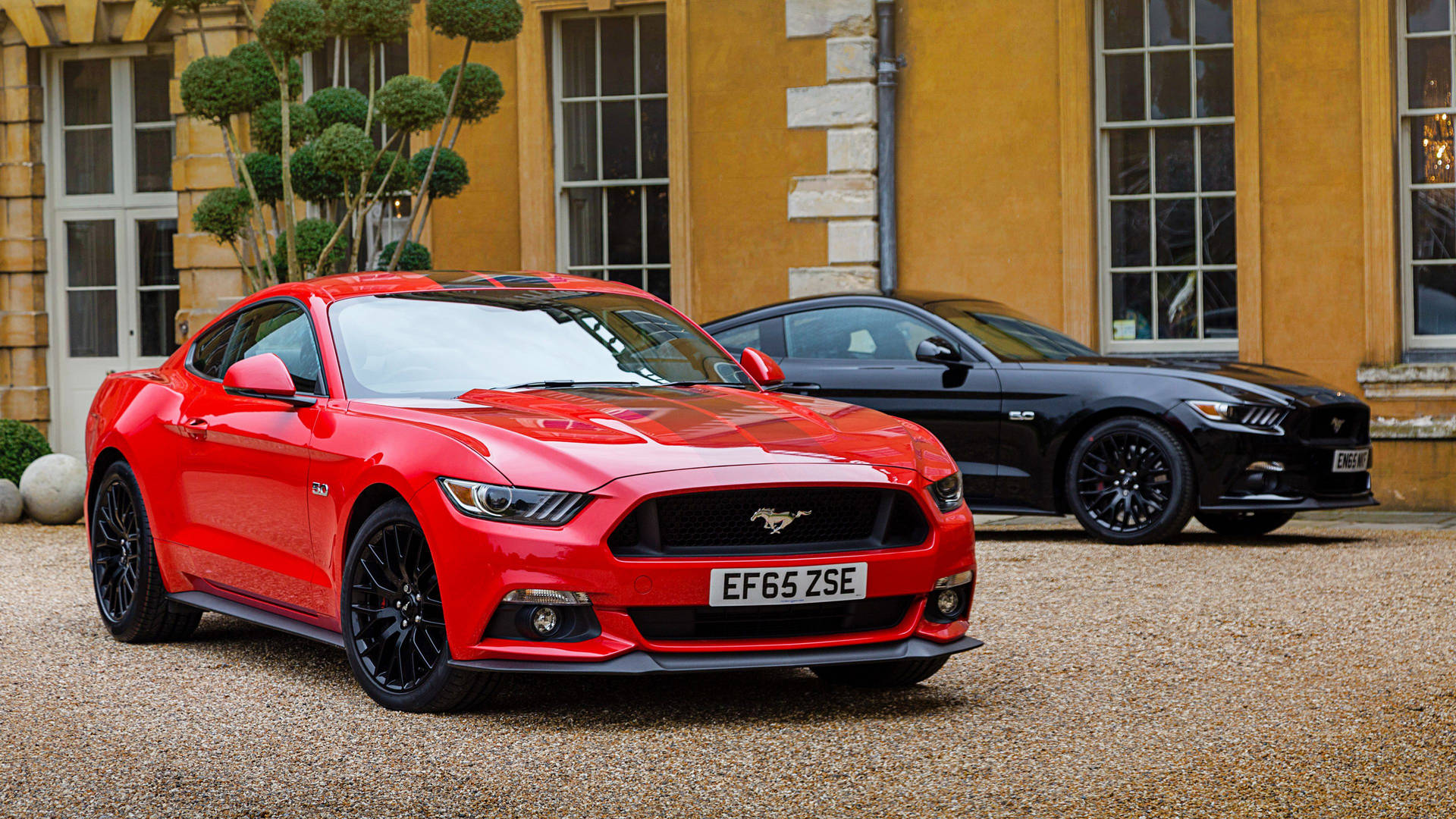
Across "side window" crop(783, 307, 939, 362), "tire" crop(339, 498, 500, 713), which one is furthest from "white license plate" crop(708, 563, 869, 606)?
"side window" crop(783, 307, 939, 362)

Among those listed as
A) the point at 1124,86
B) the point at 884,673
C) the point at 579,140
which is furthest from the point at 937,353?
the point at 579,140

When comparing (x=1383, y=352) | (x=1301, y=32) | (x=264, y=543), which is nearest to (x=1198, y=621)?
(x=264, y=543)

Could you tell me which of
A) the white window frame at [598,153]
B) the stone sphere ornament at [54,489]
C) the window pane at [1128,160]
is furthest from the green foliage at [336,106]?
the window pane at [1128,160]

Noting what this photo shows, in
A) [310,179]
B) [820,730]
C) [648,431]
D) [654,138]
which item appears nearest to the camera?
[820,730]

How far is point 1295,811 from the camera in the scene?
398cm

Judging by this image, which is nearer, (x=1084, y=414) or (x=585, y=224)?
(x=1084, y=414)

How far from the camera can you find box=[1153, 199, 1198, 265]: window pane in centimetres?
1334

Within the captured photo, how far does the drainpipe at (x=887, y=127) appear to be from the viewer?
1375 centimetres

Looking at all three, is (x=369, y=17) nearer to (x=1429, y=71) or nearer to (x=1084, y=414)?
(x=1084, y=414)

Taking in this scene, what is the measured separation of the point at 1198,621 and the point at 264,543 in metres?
3.56

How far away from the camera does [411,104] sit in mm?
11680

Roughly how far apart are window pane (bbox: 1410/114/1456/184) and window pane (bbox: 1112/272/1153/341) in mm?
2066

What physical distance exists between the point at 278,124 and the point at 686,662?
8482 millimetres

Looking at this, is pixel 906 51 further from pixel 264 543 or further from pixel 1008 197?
pixel 264 543
